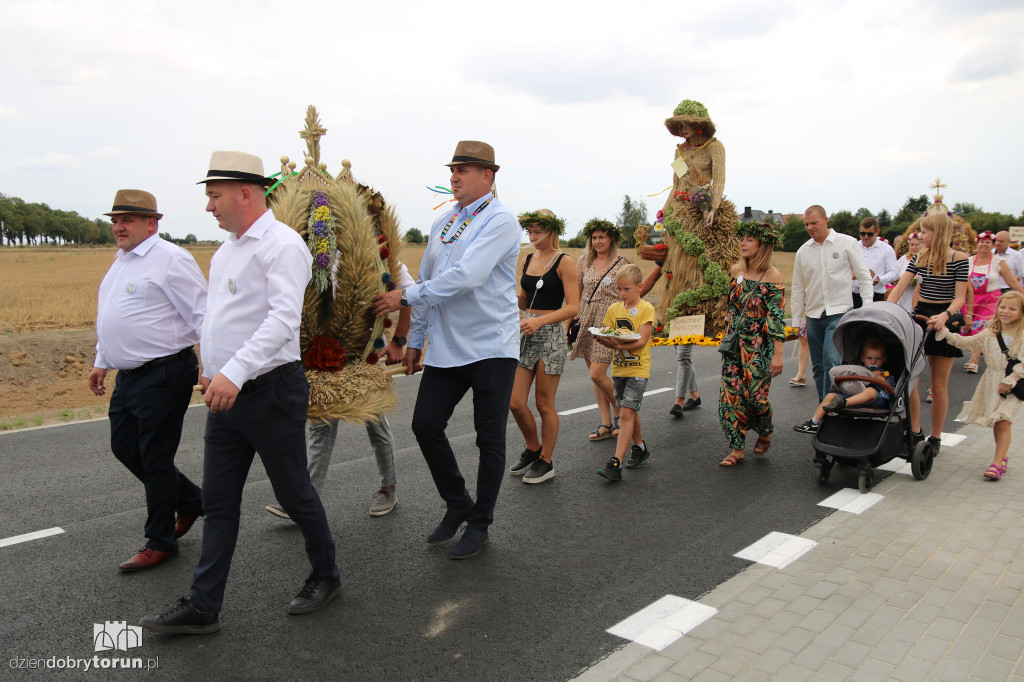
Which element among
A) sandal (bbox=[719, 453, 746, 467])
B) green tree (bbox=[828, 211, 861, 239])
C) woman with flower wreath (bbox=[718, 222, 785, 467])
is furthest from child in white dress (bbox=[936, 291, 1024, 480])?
green tree (bbox=[828, 211, 861, 239])

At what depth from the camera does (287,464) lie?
11.1ft

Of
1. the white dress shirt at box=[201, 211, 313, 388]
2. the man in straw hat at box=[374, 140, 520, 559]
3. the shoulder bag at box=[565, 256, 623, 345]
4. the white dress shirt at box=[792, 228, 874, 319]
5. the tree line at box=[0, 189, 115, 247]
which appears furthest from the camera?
the tree line at box=[0, 189, 115, 247]

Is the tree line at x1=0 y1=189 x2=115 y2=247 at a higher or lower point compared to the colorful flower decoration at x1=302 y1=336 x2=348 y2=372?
higher

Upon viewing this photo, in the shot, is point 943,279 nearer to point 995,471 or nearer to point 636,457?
point 995,471

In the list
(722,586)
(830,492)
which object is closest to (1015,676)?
(722,586)

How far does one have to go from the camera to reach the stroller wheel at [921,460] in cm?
553

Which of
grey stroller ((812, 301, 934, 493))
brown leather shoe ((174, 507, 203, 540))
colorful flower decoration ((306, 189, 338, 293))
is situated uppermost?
colorful flower decoration ((306, 189, 338, 293))

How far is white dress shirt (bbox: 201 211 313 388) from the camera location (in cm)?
320

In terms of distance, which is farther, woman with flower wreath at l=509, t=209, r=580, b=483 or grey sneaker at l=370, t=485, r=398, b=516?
woman with flower wreath at l=509, t=209, r=580, b=483

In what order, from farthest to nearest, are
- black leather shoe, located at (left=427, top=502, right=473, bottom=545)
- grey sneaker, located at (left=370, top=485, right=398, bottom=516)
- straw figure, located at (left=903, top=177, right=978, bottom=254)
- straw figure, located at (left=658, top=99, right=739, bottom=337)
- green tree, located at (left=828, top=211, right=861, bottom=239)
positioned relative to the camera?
green tree, located at (left=828, top=211, right=861, bottom=239) → straw figure, located at (left=903, top=177, right=978, bottom=254) → straw figure, located at (left=658, top=99, right=739, bottom=337) → grey sneaker, located at (left=370, top=485, right=398, bottom=516) → black leather shoe, located at (left=427, top=502, right=473, bottom=545)

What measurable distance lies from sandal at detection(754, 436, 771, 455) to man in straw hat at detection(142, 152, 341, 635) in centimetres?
423

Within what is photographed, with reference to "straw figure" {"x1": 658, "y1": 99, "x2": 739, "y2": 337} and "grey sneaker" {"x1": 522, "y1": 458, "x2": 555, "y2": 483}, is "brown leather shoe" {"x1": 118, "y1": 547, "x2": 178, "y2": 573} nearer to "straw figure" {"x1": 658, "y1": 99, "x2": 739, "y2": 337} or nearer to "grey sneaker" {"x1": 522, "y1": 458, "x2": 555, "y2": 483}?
"grey sneaker" {"x1": 522, "y1": 458, "x2": 555, "y2": 483}

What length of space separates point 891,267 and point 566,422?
19.8 feet

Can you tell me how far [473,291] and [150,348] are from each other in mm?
1792
